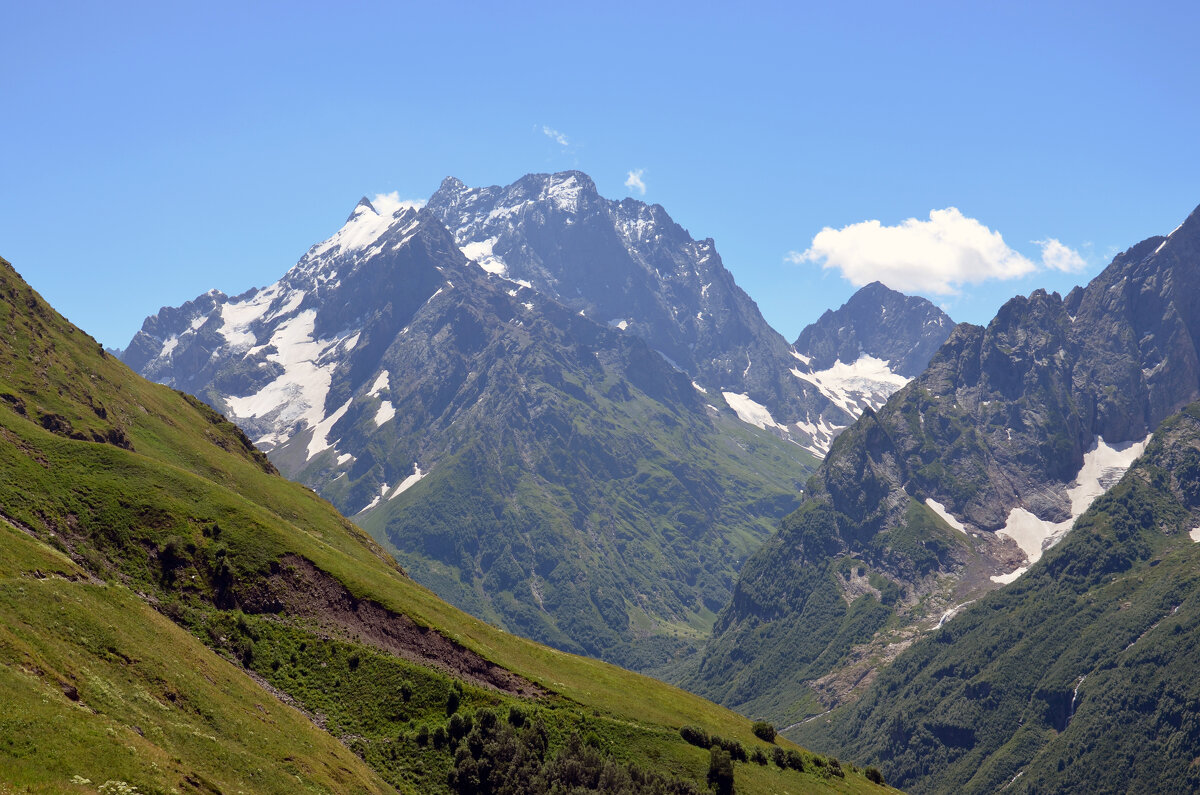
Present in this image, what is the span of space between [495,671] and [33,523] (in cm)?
5967

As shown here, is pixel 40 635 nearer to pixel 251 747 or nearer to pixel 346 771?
pixel 251 747

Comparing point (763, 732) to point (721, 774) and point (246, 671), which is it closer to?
point (721, 774)

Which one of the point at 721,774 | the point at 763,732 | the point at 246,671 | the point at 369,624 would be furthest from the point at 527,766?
the point at 763,732

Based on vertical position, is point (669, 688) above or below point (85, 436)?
above

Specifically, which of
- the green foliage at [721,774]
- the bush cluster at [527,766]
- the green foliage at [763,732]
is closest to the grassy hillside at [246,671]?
the bush cluster at [527,766]

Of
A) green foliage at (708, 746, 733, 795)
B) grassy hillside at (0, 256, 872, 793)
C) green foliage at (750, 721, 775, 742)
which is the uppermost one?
green foliage at (750, 721, 775, 742)

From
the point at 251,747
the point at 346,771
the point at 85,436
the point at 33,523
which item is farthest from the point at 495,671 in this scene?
the point at 85,436

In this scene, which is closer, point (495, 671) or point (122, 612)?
point (122, 612)

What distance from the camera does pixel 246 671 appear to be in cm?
9725

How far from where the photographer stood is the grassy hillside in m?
63.4

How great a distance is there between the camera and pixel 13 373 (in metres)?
155

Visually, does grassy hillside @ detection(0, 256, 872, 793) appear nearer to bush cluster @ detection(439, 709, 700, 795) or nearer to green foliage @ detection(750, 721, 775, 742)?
bush cluster @ detection(439, 709, 700, 795)

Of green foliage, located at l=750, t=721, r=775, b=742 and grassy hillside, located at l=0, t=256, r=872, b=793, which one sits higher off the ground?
green foliage, located at l=750, t=721, r=775, b=742

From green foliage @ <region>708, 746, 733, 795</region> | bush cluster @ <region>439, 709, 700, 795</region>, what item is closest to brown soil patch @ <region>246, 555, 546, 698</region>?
bush cluster @ <region>439, 709, 700, 795</region>
